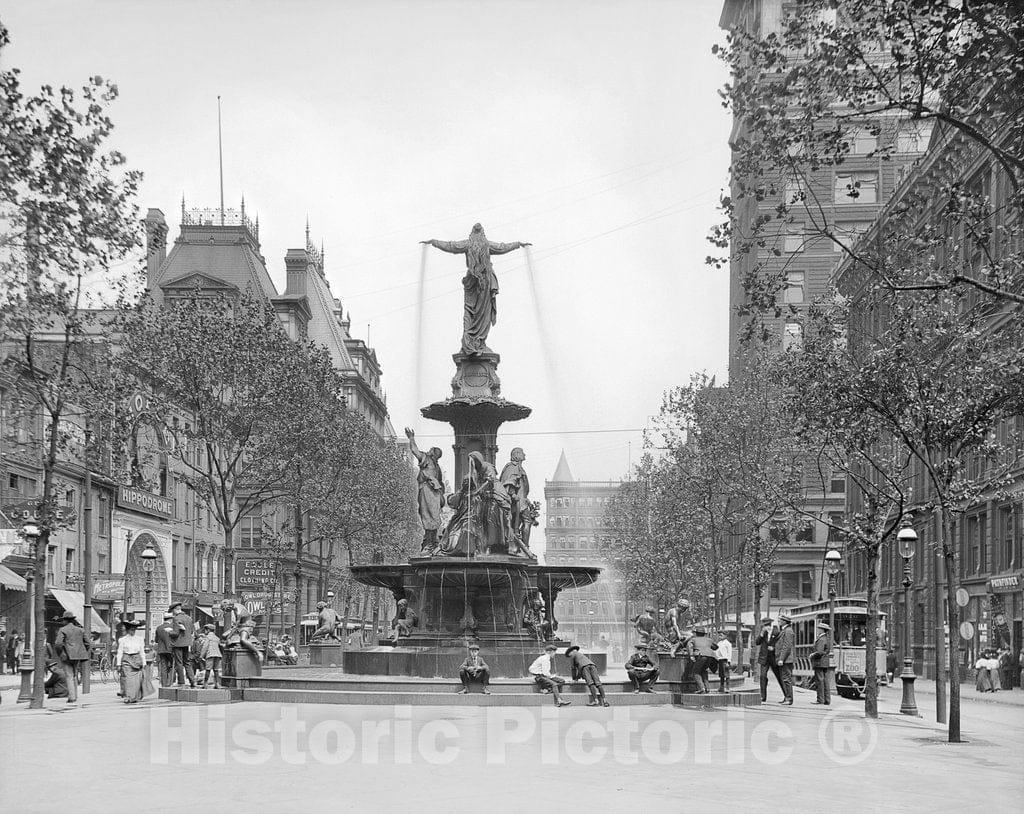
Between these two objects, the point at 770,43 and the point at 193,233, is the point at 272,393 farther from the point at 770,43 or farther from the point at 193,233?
the point at 193,233

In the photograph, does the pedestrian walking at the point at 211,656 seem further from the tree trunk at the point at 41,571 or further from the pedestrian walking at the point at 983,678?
the pedestrian walking at the point at 983,678

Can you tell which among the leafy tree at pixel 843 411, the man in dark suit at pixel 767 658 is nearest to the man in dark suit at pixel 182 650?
the man in dark suit at pixel 767 658

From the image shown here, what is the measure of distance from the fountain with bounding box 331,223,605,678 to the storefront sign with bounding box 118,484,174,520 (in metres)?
35.8

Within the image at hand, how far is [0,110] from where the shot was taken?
59.1ft

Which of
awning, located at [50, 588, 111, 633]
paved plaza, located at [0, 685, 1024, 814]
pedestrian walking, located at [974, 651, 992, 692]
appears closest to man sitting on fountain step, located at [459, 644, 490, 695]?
paved plaza, located at [0, 685, 1024, 814]

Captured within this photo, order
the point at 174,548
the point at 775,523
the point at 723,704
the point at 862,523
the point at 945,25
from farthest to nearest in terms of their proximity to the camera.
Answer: the point at 174,548
the point at 775,523
the point at 862,523
the point at 723,704
the point at 945,25

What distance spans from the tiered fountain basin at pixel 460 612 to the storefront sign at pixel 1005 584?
69.4 ft

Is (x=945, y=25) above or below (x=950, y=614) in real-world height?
above

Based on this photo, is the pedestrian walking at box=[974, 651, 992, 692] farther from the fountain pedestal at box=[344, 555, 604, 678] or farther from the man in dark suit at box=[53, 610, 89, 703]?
the man in dark suit at box=[53, 610, 89, 703]

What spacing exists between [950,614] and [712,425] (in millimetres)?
31128

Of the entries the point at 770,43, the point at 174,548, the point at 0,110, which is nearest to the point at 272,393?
the point at 0,110

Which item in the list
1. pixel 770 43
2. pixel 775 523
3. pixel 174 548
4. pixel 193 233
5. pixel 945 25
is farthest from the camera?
pixel 193 233

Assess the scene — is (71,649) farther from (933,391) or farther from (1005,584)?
(1005,584)

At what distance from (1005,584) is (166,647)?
30.8 meters
